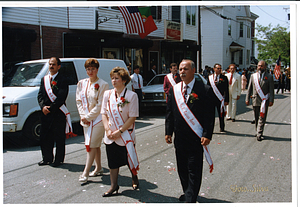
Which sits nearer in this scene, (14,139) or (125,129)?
(125,129)

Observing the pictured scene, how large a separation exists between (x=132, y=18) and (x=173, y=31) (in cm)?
816

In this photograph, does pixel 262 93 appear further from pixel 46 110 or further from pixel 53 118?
pixel 46 110

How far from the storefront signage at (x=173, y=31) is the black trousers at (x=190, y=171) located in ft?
59.1

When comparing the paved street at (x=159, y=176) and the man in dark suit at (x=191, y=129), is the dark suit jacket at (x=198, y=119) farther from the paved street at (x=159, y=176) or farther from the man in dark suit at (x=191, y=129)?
the paved street at (x=159, y=176)

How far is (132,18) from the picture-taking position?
47.2ft

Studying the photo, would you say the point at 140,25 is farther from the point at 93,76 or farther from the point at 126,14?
the point at 93,76

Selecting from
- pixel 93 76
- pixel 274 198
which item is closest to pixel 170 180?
pixel 274 198

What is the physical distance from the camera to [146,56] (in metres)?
21.2

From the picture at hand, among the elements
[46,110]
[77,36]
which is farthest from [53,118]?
[77,36]

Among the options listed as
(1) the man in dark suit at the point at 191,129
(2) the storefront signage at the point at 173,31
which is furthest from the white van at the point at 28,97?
(2) the storefront signage at the point at 173,31

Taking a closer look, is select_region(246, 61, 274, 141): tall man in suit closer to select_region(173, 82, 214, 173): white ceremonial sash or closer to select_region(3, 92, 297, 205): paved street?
select_region(3, 92, 297, 205): paved street

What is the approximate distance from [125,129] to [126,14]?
10.8 metres

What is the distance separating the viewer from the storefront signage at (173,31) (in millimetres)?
21325

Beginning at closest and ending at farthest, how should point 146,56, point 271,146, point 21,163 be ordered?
point 21,163
point 271,146
point 146,56
